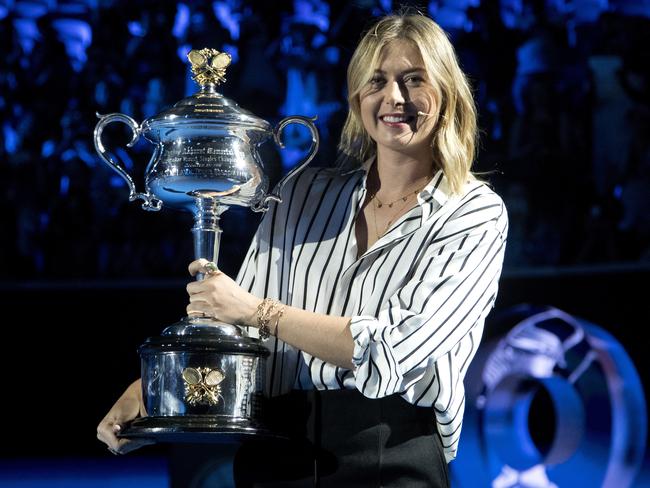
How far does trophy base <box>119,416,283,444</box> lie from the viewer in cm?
150

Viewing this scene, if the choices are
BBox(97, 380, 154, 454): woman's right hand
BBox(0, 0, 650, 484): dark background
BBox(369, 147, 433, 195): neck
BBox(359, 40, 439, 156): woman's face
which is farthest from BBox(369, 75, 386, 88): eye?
BBox(0, 0, 650, 484): dark background

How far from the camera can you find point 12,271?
307cm

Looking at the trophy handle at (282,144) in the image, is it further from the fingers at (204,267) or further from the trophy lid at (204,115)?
the fingers at (204,267)

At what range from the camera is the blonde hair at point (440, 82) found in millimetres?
1660

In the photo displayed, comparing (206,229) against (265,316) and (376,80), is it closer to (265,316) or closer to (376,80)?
(265,316)

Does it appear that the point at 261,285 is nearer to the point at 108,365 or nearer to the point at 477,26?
the point at 108,365

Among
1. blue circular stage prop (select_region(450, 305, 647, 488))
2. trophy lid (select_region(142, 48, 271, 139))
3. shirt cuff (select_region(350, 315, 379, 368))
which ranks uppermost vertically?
trophy lid (select_region(142, 48, 271, 139))

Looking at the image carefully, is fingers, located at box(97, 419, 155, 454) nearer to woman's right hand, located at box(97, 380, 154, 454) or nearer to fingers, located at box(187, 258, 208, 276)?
woman's right hand, located at box(97, 380, 154, 454)

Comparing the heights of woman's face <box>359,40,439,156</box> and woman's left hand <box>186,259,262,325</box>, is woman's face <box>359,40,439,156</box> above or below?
above

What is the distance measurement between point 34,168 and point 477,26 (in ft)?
4.33

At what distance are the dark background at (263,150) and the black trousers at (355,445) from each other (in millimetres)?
1331

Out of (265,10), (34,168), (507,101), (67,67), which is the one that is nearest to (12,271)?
→ (34,168)

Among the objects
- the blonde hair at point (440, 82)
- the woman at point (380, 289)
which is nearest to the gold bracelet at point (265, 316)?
the woman at point (380, 289)

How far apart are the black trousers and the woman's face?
1.29ft
